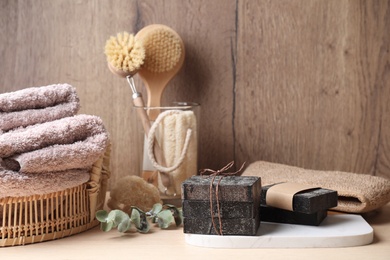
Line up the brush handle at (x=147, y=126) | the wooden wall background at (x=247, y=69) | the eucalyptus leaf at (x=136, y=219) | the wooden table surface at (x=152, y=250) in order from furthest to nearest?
the wooden wall background at (x=247, y=69) < the brush handle at (x=147, y=126) < the eucalyptus leaf at (x=136, y=219) < the wooden table surface at (x=152, y=250)

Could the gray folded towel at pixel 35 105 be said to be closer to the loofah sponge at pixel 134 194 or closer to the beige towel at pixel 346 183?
the loofah sponge at pixel 134 194

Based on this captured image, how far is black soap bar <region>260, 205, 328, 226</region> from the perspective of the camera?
88 centimetres

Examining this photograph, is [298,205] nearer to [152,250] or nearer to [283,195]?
[283,195]

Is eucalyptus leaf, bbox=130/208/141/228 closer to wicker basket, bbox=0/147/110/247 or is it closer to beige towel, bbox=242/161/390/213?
wicker basket, bbox=0/147/110/247

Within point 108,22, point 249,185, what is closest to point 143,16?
point 108,22

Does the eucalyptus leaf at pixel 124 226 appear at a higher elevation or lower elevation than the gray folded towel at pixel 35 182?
lower

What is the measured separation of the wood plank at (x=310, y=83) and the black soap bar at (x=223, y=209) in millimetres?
408

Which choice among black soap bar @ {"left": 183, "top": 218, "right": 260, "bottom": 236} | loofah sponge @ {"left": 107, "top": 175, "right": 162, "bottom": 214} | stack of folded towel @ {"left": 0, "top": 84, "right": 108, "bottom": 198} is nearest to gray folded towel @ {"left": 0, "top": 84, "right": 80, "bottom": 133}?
stack of folded towel @ {"left": 0, "top": 84, "right": 108, "bottom": 198}

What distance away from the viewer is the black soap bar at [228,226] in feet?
2.74

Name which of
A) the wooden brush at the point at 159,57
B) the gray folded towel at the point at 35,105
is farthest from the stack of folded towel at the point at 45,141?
the wooden brush at the point at 159,57

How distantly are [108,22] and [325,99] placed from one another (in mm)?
455

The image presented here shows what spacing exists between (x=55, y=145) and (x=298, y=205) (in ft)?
1.14

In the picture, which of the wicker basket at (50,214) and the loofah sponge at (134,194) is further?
the loofah sponge at (134,194)

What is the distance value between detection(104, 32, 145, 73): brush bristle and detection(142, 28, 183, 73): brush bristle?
0.13 feet
